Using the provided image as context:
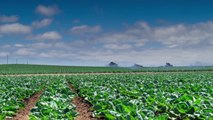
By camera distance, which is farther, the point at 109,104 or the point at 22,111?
the point at 22,111

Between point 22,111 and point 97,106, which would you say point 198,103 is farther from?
point 22,111

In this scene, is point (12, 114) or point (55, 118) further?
point (12, 114)

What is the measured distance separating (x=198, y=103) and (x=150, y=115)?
200 cm

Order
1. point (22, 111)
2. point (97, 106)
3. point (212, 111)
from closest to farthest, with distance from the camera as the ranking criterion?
point (212, 111)
point (97, 106)
point (22, 111)

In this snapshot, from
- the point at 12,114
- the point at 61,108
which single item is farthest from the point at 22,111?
the point at 61,108

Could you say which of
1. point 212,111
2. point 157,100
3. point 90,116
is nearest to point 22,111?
point 90,116

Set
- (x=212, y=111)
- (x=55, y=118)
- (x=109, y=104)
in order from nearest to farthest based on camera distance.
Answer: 1. (x=55, y=118)
2. (x=212, y=111)
3. (x=109, y=104)

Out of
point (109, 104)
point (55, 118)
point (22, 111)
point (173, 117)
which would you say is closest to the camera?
point (55, 118)

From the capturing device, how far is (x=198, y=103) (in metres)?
9.77

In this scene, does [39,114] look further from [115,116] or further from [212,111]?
[212,111]

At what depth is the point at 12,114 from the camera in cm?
1154

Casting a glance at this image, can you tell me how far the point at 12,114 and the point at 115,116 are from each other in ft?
14.7

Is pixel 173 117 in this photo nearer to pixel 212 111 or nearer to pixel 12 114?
pixel 212 111

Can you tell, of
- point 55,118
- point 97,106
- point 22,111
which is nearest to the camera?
point 55,118
